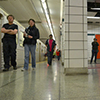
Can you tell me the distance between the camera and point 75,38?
9.37 ft

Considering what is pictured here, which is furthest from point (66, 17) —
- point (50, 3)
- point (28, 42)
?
point (50, 3)


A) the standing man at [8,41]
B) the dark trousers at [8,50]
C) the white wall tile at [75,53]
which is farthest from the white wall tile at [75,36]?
the dark trousers at [8,50]

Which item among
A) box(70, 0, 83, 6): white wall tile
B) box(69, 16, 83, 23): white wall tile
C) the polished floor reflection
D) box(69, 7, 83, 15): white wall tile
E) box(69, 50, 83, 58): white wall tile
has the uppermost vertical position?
box(70, 0, 83, 6): white wall tile

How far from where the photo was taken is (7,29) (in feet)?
12.2

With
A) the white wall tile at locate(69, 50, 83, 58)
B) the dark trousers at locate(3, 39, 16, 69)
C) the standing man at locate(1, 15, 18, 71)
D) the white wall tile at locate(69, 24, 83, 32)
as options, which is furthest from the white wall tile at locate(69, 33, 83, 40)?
the dark trousers at locate(3, 39, 16, 69)

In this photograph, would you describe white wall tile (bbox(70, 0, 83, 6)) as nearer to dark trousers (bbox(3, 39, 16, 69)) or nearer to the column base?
the column base

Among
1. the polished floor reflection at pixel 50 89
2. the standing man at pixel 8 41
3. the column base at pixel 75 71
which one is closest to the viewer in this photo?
the polished floor reflection at pixel 50 89

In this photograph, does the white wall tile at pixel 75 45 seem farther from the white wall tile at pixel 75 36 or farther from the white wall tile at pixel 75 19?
the white wall tile at pixel 75 19

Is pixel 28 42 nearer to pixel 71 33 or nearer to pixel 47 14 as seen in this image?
pixel 71 33

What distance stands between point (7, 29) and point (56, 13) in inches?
250

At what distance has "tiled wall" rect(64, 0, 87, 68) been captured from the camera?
2842 millimetres

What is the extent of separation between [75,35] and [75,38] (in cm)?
7

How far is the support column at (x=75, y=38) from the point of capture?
112 inches

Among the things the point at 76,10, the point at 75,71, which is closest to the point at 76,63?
the point at 75,71
